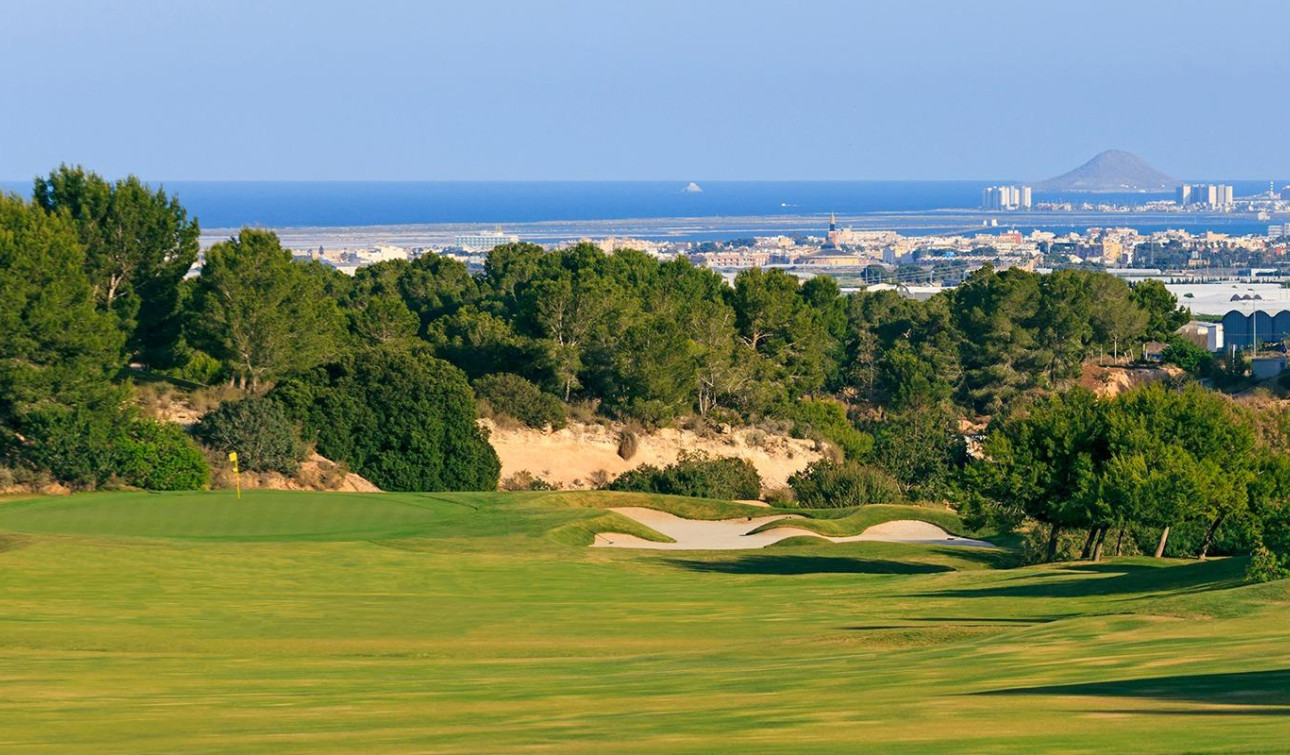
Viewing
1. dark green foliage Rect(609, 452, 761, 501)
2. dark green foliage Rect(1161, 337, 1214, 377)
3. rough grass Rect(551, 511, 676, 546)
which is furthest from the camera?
dark green foliage Rect(1161, 337, 1214, 377)

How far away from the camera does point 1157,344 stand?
289ft

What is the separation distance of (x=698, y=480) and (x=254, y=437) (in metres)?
12.5

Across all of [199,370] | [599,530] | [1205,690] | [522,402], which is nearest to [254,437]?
[199,370]

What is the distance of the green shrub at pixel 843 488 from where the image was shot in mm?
45406

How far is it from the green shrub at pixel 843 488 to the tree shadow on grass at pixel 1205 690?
33853mm

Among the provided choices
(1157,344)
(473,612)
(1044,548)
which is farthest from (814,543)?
(1157,344)

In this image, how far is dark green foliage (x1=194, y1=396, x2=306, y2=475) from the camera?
4412 cm

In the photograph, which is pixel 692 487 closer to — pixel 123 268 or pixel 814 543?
pixel 814 543

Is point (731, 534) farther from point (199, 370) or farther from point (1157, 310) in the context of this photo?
point (1157, 310)

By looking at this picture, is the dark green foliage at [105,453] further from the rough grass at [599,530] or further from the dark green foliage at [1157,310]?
the dark green foliage at [1157,310]

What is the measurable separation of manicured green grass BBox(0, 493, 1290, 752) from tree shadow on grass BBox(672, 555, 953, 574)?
0.14 m

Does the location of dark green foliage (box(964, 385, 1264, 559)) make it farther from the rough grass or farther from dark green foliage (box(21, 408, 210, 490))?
dark green foliage (box(21, 408, 210, 490))

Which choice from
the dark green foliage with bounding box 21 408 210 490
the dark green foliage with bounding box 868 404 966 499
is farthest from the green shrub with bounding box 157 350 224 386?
the dark green foliage with bounding box 868 404 966 499

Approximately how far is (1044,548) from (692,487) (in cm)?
1714
